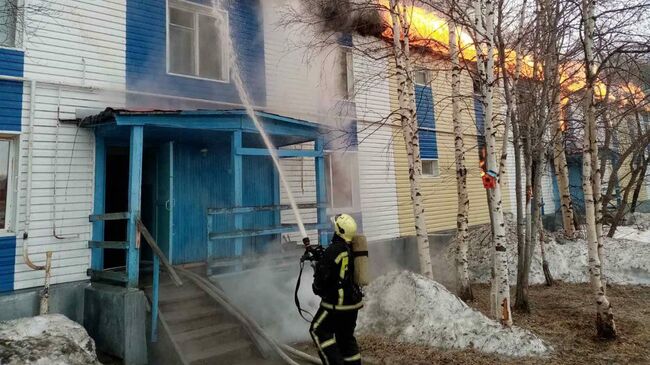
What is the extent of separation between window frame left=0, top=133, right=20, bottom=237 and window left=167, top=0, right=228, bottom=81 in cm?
290

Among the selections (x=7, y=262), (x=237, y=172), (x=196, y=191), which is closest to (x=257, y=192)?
(x=196, y=191)

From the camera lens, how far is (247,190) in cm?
893

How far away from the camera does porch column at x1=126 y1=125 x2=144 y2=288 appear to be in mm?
5814

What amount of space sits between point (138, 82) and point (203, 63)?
1582mm

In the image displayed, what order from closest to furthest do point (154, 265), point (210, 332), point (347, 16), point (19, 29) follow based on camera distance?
point (154, 265) → point (210, 332) → point (19, 29) → point (347, 16)

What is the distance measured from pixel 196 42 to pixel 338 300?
21.8ft

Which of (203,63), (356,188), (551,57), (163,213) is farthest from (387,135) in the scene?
(163,213)

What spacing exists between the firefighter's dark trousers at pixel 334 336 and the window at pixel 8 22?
21.3ft

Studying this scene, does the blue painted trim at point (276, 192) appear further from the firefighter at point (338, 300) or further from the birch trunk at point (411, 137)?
the firefighter at point (338, 300)

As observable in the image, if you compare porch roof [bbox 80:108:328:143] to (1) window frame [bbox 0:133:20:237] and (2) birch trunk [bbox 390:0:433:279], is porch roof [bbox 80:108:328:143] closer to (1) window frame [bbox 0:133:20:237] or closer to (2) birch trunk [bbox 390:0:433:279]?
(1) window frame [bbox 0:133:20:237]

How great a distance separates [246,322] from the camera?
19.2 ft

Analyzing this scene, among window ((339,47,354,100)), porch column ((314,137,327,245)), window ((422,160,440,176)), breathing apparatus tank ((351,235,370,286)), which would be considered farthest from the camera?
window ((422,160,440,176))

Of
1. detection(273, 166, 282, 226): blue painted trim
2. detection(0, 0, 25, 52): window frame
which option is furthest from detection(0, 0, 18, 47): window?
detection(273, 166, 282, 226): blue painted trim

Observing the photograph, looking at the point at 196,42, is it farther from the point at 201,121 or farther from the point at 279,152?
the point at 279,152
